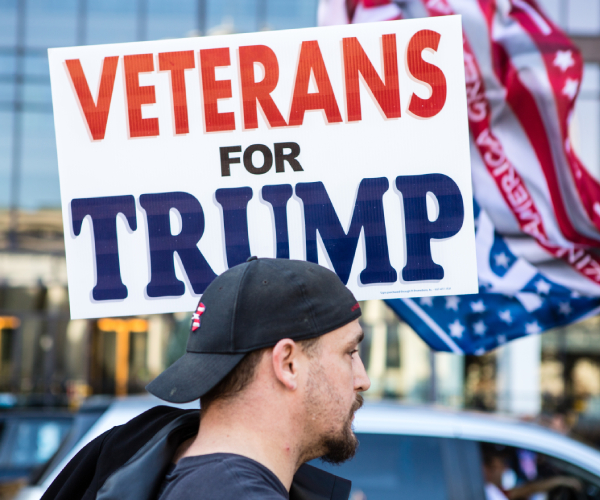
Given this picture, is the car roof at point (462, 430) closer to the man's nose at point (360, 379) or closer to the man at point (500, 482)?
the man at point (500, 482)

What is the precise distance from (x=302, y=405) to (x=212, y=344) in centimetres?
24

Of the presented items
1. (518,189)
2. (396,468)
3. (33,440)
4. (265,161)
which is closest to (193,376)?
(265,161)

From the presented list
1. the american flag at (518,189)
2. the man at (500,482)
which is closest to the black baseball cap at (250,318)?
the american flag at (518,189)

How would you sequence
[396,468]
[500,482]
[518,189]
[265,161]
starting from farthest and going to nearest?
[500,482] < [396,468] < [518,189] < [265,161]

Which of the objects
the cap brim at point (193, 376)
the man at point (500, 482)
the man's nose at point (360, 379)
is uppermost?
the cap brim at point (193, 376)

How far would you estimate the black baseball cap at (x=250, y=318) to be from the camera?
1.56 meters

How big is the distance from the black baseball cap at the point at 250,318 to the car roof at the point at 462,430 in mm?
2435

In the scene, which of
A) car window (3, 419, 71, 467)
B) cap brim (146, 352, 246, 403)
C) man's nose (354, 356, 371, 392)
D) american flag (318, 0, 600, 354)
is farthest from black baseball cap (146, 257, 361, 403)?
car window (3, 419, 71, 467)

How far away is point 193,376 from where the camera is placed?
1582mm

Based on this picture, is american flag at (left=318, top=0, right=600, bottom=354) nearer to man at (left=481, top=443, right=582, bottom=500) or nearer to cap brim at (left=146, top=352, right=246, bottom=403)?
cap brim at (left=146, top=352, right=246, bottom=403)

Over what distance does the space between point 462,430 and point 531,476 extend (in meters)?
0.64

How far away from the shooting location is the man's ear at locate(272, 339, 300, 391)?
1.55 metres

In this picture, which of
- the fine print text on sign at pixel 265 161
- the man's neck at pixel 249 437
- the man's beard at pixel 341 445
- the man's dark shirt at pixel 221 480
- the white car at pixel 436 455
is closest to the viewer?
the man's dark shirt at pixel 221 480

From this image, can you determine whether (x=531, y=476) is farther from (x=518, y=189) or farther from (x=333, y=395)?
(x=333, y=395)
